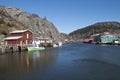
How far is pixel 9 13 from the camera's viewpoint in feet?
421

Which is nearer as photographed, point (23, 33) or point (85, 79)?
point (85, 79)

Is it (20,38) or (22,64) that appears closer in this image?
(22,64)

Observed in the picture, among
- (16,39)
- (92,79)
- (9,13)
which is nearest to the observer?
(92,79)

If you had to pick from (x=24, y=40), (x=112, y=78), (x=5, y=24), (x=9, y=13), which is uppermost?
(x=9, y=13)

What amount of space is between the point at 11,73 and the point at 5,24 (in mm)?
71605

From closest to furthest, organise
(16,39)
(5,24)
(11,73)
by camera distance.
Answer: (11,73) → (16,39) → (5,24)

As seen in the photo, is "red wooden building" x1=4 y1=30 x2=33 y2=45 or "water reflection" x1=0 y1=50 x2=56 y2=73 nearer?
"water reflection" x1=0 y1=50 x2=56 y2=73

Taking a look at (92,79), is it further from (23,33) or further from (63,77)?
(23,33)

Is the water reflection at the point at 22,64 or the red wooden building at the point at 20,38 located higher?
the red wooden building at the point at 20,38

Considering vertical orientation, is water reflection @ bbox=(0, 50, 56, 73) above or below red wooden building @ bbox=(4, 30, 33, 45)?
below

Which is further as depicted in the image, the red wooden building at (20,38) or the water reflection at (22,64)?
the red wooden building at (20,38)

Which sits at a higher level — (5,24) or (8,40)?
(5,24)

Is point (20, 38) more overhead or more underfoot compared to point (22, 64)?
more overhead

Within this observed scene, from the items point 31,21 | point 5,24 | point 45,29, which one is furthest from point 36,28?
point 5,24
